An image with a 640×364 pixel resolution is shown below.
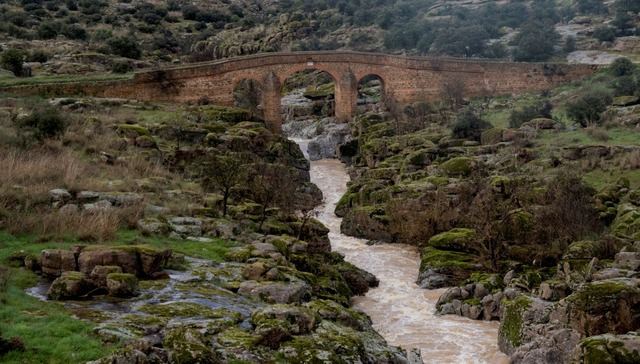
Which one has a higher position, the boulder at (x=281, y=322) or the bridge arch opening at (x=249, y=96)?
the boulder at (x=281, y=322)

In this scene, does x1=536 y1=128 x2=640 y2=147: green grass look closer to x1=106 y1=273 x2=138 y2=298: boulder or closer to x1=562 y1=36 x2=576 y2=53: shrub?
x1=106 y1=273 x2=138 y2=298: boulder

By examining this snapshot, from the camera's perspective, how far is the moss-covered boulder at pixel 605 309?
15.9m

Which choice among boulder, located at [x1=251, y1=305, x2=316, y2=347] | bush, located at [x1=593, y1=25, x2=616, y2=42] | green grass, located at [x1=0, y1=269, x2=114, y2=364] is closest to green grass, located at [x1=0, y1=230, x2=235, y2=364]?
green grass, located at [x1=0, y1=269, x2=114, y2=364]

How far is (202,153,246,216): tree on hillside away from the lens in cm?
2689

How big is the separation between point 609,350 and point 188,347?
26.5 ft

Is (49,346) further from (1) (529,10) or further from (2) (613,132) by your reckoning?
(1) (529,10)

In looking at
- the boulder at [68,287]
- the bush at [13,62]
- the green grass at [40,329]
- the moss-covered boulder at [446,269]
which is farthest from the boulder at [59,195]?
the bush at [13,62]

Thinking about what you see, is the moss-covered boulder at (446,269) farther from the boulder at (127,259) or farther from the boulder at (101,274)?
the boulder at (101,274)

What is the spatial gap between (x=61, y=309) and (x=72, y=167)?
11411 mm

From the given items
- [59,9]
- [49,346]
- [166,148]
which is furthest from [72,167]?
[59,9]

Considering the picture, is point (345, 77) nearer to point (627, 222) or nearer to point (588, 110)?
point (588, 110)

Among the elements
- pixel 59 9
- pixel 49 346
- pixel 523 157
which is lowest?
pixel 523 157

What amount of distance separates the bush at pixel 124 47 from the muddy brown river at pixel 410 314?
34022 millimetres

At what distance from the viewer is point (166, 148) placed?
34.9 m
